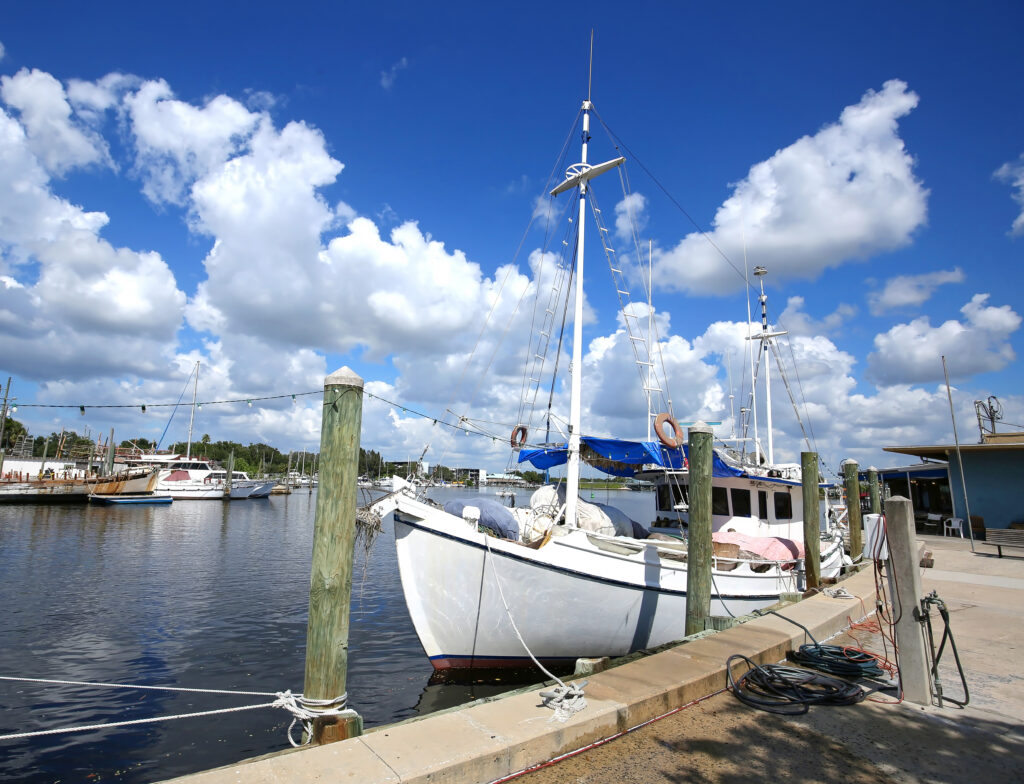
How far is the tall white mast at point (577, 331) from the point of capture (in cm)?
1073

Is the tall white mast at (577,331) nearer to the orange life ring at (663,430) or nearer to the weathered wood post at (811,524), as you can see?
the orange life ring at (663,430)

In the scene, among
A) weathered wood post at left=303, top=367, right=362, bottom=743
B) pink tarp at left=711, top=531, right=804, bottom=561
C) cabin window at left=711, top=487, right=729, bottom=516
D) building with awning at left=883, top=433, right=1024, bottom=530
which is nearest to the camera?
weathered wood post at left=303, top=367, right=362, bottom=743

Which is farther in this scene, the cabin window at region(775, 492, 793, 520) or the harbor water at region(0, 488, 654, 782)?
the cabin window at region(775, 492, 793, 520)

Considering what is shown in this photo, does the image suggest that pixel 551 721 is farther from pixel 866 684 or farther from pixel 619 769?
pixel 866 684

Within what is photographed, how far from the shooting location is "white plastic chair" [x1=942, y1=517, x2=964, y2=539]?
24.5 m

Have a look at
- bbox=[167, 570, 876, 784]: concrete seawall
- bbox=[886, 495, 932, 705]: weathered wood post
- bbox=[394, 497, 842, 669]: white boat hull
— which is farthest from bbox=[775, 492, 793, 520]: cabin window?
bbox=[886, 495, 932, 705]: weathered wood post

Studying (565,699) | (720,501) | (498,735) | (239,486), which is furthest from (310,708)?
(239,486)

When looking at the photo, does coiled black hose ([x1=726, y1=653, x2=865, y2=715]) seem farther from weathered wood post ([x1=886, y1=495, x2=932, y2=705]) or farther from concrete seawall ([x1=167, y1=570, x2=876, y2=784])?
weathered wood post ([x1=886, y1=495, x2=932, y2=705])

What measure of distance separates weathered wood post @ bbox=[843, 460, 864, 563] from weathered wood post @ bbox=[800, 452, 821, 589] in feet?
17.7

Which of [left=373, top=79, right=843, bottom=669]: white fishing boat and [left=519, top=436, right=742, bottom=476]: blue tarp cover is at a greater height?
[left=519, top=436, right=742, bottom=476]: blue tarp cover

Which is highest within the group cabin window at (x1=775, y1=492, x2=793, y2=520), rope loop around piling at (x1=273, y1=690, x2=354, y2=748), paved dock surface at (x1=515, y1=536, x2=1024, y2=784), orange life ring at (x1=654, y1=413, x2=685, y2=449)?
orange life ring at (x1=654, y1=413, x2=685, y2=449)

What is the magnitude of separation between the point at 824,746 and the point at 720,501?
10381 mm

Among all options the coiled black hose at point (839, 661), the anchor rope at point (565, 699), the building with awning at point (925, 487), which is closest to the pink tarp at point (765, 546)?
the coiled black hose at point (839, 661)

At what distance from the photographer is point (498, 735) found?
403 cm
